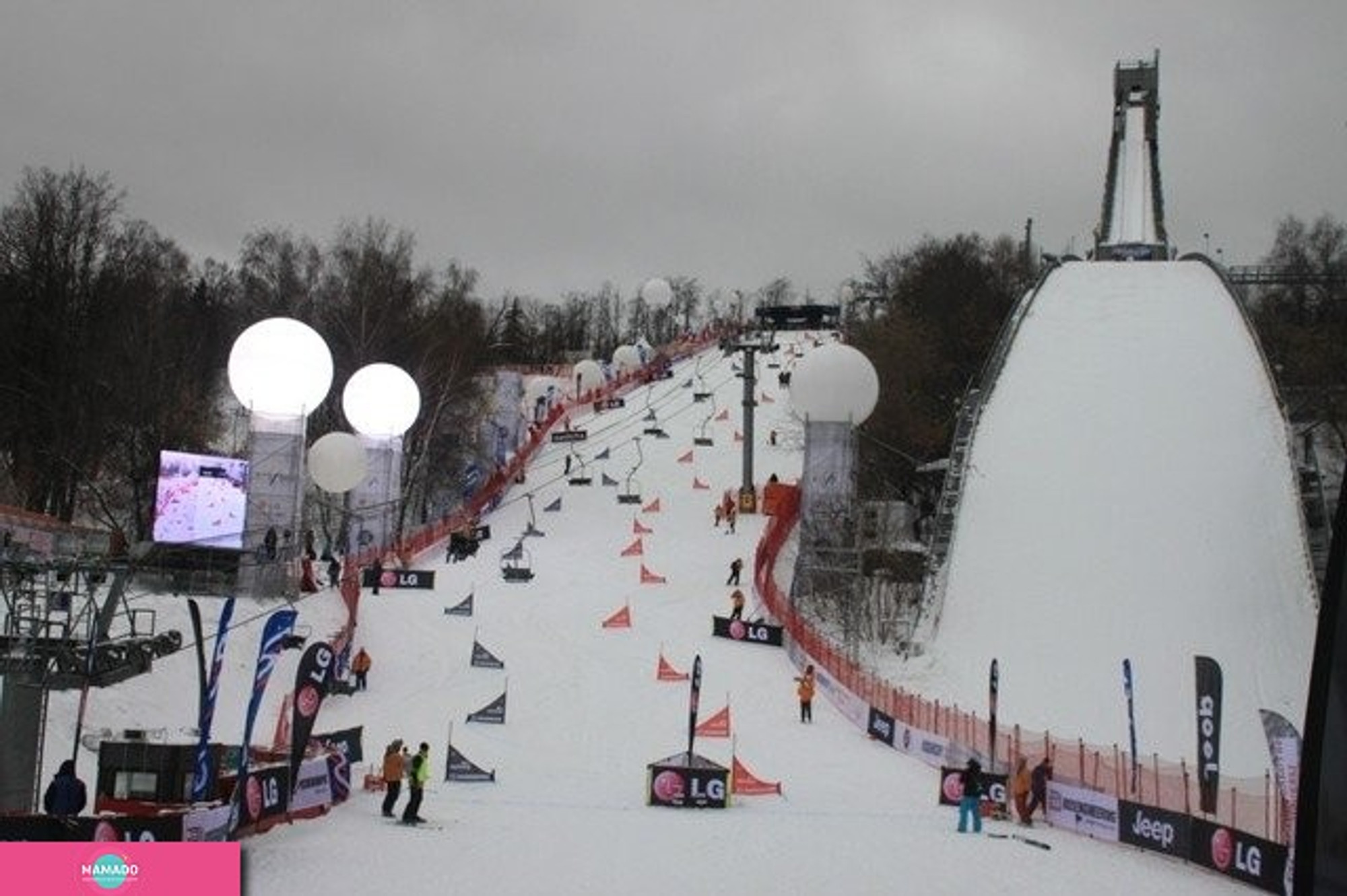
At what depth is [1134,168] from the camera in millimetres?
74688

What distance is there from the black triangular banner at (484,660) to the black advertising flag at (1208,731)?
1454cm

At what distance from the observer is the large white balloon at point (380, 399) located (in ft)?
114

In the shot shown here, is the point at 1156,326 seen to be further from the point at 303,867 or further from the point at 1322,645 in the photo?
the point at 1322,645

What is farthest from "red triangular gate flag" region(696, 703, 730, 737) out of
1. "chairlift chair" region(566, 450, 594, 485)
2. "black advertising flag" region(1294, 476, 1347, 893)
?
"chairlift chair" region(566, 450, 594, 485)

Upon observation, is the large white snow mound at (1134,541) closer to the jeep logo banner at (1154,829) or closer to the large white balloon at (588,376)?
the jeep logo banner at (1154,829)

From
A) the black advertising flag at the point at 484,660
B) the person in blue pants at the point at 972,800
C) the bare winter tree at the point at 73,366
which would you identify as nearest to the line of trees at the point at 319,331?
the bare winter tree at the point at 73,366

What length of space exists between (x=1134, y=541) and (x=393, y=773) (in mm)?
22640

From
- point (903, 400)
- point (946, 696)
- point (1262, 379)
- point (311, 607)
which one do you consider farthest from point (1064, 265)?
point (311, 607)

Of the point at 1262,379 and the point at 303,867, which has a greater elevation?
the point at 1262,379

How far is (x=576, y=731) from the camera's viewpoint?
76.0ft

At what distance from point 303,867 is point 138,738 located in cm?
325

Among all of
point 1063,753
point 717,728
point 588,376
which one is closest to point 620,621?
point 717,728

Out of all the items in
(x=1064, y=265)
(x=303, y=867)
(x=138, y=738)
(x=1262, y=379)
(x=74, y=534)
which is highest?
(x=1064, y=265)

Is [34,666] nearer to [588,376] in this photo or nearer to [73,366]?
[73,366]
